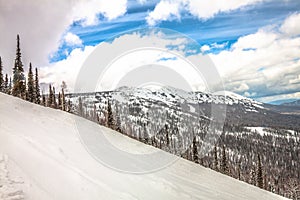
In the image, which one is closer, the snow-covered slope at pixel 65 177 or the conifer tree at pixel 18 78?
the snow-covered slope at pixel 65 177

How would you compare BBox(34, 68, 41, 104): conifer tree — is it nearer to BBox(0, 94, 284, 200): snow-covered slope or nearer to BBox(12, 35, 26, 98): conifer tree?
BBox(12, 35, 26, 98): conifer tree

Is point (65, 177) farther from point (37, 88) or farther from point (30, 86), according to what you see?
point (37, 88)

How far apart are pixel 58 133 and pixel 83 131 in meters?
5.66

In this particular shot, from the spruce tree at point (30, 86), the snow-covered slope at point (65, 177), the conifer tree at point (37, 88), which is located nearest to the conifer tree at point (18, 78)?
the spruce tree at point (30, 86)

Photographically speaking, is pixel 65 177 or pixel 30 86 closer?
pixel 65 177

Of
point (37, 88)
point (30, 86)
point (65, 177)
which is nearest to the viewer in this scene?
point (65, 177)

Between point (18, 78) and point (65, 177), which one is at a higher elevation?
point (18, 78)

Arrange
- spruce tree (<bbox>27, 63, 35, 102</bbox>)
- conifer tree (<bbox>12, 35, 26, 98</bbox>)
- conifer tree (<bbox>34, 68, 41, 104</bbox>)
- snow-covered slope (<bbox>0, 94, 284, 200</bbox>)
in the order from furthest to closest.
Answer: conifer tree (<bbox>34, 68, 41, 104</bbox>), spruce tree (<bbox>27, 63, 35, 102</bbox>), conifer tree (<bbox>12, 35, 26, 98</bbox>), snow-covered slope (<bbox>0, 94, 284, 200</bbox>)

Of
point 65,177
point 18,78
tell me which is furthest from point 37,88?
point 65,177

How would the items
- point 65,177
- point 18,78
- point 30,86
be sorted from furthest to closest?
point 30,86 < point 18,78 < point 65,177

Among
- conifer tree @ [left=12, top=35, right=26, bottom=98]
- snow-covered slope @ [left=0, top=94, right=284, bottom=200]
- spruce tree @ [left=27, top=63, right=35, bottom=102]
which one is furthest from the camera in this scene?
spruce tree @ [left=27, top=63, right=35, bottom=102]

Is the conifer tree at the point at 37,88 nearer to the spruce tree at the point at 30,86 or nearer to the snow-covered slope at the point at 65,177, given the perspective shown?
the spruce tree at the point at 30,86

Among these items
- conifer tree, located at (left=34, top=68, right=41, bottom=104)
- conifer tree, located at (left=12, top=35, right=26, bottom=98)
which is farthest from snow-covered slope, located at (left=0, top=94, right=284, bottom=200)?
conifer tree, located at (left=34, top=68, right=41, bottom=104)

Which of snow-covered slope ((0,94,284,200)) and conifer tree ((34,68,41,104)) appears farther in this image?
conifer tree ((34,68,41,104))
